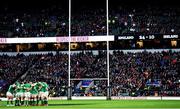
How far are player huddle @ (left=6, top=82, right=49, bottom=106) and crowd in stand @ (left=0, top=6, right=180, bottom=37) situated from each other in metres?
18.3

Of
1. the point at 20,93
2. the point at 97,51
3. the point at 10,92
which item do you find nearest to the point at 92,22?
the point at 97,51

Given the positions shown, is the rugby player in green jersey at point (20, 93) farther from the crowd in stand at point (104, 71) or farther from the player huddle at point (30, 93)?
the crowd in stand at point (104, 71)

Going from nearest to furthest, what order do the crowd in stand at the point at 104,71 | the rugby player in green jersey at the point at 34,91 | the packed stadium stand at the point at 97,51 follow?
the rugby player in green jersey at the point at 34,91
the crowd in stand at the point at 104,71
the packed stadium stand at the point at 97,51

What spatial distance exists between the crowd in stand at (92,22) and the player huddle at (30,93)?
1829cm

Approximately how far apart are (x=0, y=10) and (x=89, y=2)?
32.5ft

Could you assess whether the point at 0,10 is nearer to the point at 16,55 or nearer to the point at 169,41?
the point at 16,55

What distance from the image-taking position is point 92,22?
47.8 metres

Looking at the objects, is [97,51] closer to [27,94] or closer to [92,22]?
[92,22]

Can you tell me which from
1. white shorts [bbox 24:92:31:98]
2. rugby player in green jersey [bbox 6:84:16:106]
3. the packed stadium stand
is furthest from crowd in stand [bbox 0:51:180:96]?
white shorts [bbox 24:92:31:98]

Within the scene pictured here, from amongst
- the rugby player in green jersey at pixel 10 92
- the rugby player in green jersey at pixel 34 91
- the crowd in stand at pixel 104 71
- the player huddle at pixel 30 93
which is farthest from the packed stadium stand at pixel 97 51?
the rugby player in green jersey at pixel 34 91

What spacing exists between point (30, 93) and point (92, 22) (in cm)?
2130

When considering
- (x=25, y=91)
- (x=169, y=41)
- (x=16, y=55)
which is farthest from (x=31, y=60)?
(x=25, y=91)

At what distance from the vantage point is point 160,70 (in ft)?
143

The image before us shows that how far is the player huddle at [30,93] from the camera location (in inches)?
1069
